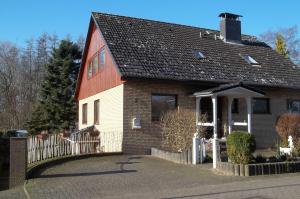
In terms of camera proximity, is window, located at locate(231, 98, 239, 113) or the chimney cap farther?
the chimney cap

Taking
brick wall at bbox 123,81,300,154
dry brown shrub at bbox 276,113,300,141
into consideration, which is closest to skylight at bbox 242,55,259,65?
brick wall at bbox 123,81,300,154

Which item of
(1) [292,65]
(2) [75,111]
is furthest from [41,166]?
(2) [75,111]

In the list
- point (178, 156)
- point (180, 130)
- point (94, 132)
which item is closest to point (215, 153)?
point (178, 156)

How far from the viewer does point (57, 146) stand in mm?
18109

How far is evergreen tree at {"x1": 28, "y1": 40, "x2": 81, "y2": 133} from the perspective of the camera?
42031 millimetres

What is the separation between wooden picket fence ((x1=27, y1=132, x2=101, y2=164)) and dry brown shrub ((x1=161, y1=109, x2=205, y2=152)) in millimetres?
3842

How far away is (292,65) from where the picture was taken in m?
26.3

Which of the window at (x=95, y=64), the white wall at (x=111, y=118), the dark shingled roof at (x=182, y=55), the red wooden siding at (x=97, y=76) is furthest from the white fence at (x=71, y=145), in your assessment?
the window at (x=95, y=64)

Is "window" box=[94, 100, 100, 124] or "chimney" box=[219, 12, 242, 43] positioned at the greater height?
"chimney" box=[219, 12, 242, 43]

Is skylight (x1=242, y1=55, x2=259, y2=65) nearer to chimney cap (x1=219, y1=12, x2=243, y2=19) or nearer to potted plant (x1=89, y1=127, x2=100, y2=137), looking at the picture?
A: chimney cap (x1=219, y1=12, x2=243, y2=19)

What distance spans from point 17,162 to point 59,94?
102ft

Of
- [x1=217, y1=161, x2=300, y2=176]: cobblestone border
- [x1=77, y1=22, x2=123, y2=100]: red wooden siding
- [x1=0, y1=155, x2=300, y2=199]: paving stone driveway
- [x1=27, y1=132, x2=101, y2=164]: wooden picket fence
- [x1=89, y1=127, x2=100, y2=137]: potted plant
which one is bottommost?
[x1=0, y1=155, x2=300, y2=199]: paving stone driveway

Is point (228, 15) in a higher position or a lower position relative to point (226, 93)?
higher

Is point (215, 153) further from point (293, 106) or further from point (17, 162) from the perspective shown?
point (293, 106)
